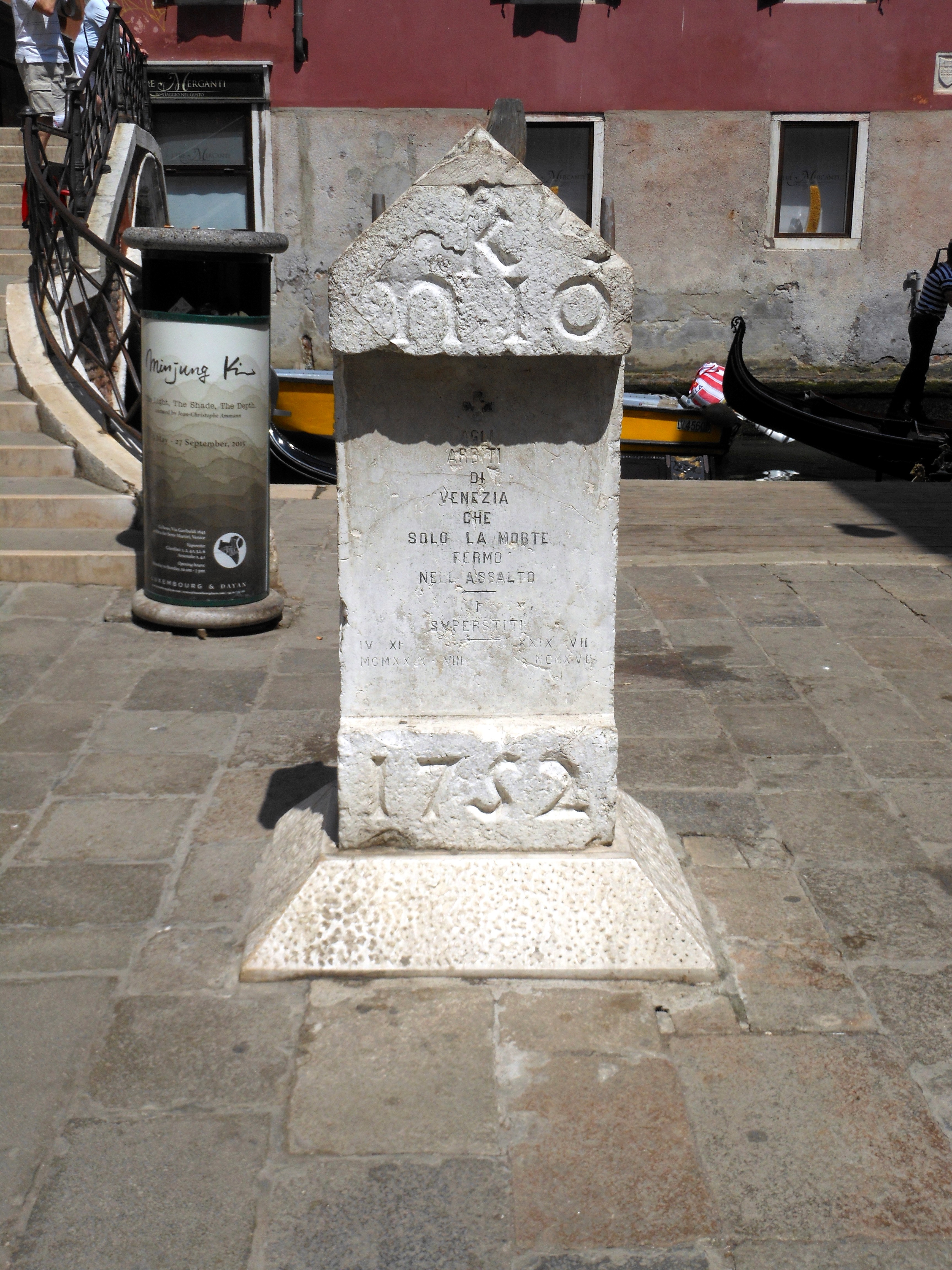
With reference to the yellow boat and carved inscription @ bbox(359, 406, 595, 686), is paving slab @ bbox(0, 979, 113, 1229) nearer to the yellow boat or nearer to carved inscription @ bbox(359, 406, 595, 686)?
carved inscription @ bbox(359, 406, 595, 686)

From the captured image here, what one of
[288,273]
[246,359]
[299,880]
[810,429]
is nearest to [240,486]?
[246,359]

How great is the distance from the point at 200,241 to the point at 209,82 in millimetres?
11736

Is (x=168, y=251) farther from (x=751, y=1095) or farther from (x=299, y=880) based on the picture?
(x=751, y=1095)

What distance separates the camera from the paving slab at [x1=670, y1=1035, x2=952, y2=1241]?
2102 mm

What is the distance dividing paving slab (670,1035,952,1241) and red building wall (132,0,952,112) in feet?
47.0

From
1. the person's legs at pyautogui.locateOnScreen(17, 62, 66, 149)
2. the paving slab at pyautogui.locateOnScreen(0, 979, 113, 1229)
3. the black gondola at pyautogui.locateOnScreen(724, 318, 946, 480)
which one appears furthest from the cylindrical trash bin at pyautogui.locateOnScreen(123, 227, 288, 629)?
→ the black gondola at pyautogui.locateOnScreen(724, 318, 946, 480)

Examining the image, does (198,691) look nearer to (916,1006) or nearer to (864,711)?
(864,711)

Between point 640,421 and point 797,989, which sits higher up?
point 640,421

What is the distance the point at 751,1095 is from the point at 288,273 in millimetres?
14452

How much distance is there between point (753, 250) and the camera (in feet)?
51.1

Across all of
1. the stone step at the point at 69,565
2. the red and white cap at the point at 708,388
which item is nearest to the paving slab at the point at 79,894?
the stone step at the point at 69,565

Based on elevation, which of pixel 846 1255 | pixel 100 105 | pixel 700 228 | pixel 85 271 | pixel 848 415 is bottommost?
pixel 846 1255

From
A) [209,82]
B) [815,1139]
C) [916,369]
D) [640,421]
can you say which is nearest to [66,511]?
[815,1139]

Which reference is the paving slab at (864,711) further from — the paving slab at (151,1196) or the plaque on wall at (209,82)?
the plaque on wall at (209,82)
